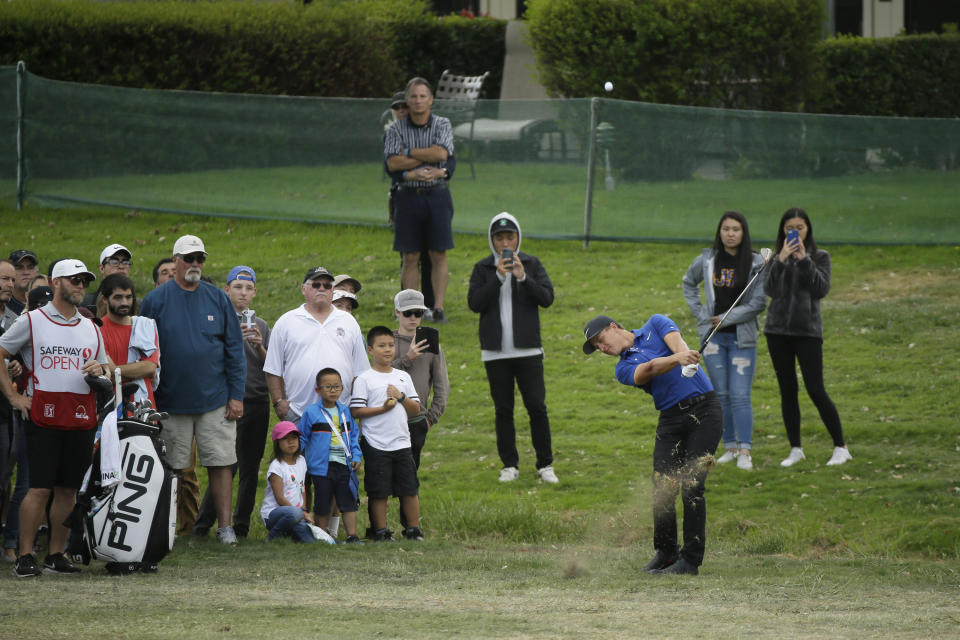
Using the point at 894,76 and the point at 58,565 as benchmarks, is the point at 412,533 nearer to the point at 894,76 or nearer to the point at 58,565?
the point at 58,565

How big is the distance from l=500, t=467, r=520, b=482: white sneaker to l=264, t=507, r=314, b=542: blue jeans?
2.45m

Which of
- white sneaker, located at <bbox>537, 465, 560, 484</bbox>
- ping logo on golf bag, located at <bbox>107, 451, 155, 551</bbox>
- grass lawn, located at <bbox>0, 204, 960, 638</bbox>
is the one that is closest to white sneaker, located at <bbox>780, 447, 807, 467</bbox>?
grass lawn, located at <bbox>0, 204, 960, 638</bbox>

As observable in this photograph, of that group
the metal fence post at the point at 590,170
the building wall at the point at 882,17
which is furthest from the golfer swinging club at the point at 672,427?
the building wall at the point at 882,17

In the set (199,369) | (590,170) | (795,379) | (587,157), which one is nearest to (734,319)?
(795,379)

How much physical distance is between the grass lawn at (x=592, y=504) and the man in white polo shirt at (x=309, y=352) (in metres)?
1.12

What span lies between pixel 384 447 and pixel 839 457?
13.4ft

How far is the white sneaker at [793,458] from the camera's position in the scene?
446 inches

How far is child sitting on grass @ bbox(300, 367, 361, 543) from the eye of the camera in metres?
9.34

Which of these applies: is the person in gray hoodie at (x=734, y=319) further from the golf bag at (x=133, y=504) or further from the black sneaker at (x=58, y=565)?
the black sneaker at (x=58, y=565)

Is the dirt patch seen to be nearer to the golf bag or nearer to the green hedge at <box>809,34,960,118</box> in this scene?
the green hedge at <box>809,34,960,118</box>

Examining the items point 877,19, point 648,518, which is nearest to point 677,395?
point 648,518

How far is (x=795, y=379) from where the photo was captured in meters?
11.2

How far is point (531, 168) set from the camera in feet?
59.6

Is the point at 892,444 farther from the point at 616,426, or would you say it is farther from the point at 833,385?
the point at 616,426
